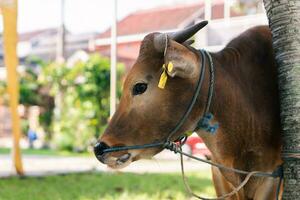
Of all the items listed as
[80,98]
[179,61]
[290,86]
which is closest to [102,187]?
[290,86]

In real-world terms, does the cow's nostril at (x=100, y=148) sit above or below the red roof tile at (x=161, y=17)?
above

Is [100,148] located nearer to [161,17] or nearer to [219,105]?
[219,105]

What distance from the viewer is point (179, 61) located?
128 inches

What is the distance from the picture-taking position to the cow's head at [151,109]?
333 cm

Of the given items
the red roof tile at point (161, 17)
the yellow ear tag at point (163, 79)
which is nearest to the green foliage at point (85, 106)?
the red roof tile at point (161, 17)

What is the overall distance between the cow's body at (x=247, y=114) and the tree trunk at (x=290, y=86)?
17 centimetres

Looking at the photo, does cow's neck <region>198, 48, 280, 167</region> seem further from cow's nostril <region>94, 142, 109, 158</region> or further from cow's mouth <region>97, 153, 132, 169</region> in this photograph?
cow's nostril <region>94, 142, 109, 158</region>

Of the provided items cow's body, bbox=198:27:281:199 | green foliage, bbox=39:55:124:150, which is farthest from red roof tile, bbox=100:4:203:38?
cow's body, bbox=198:27:281:199

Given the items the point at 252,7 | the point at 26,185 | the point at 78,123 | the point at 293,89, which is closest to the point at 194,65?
the point at 293,89

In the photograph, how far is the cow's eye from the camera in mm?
3386

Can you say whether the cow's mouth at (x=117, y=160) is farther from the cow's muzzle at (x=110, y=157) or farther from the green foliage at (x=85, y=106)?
the green foliage at (x=85, y=106)

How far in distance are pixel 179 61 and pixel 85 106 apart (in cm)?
1852

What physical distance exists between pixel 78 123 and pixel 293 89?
1847 centimetres

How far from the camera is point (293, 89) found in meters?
3.45
